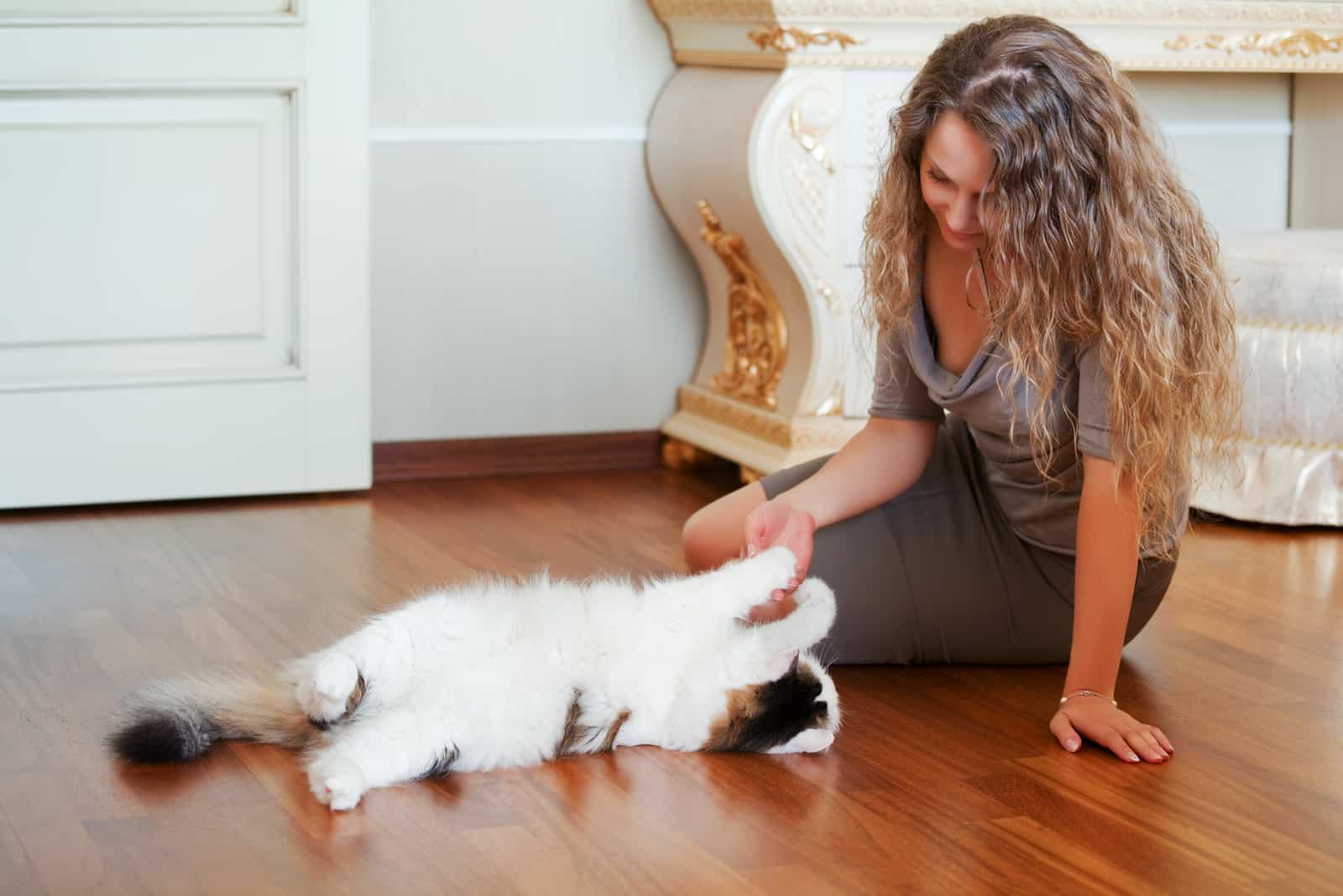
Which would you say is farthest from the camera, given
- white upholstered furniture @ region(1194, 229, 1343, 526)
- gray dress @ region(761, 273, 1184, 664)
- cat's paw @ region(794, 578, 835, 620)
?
white upholstered furniture @ region(1194, 229, 1343, 526)

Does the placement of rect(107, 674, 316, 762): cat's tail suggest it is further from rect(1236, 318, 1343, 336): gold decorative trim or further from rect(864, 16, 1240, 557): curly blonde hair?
rect(1236, 318, 1343, 336): gold decorative trim

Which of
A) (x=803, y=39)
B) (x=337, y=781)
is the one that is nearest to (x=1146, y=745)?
(x=337, y=781)

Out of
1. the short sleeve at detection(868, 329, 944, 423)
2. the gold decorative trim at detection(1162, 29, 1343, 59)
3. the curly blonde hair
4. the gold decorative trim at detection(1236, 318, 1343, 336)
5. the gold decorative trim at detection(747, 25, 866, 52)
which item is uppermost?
the gold decorative trim at detection(1162, 29, 1343, 59)

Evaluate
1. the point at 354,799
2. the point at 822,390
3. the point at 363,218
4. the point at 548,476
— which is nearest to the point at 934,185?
the point at 354,799

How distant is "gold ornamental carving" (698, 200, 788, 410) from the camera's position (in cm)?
312

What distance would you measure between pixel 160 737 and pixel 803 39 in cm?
172

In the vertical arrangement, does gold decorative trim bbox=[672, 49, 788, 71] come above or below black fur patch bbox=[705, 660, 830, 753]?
above

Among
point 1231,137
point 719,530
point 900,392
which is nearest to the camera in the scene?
point 900,392

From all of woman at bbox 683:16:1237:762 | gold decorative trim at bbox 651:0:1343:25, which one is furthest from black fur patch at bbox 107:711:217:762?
gold decorative trim at bbox 651:0:1343:25

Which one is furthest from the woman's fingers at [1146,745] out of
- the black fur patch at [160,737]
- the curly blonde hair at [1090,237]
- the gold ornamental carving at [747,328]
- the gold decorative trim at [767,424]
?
the gold ornamental carving at [747,328]

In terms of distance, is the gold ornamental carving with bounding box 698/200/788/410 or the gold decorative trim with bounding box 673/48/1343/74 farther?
the gold ornamental carving with bounding box 698/200/788/410

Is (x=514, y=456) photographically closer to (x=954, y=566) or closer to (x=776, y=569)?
(x=954, y=566)

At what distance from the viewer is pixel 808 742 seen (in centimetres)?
172

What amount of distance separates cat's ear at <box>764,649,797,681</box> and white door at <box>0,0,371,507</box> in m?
1.57
